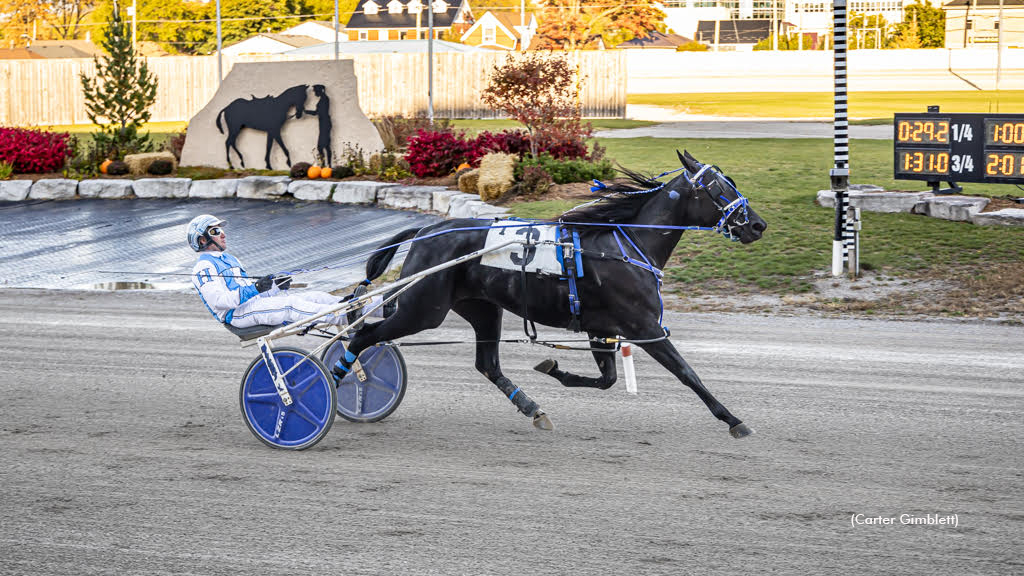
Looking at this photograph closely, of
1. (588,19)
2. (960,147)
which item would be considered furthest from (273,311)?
(588,19)

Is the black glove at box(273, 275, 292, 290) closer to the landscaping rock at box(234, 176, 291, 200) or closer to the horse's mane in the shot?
the horse's mane

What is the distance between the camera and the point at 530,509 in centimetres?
552

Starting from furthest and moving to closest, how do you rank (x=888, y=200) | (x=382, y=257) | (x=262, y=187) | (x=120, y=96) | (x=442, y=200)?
1. (x=120, y=96)
2. (x=262, y=187)
3. (x=442, y=200)
4. (x=888, y=200)
5. (x=382, y=257)

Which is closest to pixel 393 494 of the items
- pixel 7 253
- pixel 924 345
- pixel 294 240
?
pixel 924 345

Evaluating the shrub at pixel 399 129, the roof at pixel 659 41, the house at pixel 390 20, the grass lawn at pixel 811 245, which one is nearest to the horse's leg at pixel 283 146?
the shrub at pixel 399 129

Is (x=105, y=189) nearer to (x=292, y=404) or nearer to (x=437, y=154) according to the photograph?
(x=437, y=154)

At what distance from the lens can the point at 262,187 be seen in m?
20.7

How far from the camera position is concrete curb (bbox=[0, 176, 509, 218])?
19.6 meters

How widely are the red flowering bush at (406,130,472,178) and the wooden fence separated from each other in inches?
698

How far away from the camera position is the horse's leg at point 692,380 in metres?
6.51

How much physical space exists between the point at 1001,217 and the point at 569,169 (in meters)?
6.85

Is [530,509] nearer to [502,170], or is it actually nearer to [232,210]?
[502,170]

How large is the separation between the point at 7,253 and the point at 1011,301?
1317cm

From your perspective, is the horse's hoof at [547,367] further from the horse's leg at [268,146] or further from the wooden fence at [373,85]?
the wooden fence at [373,85]
